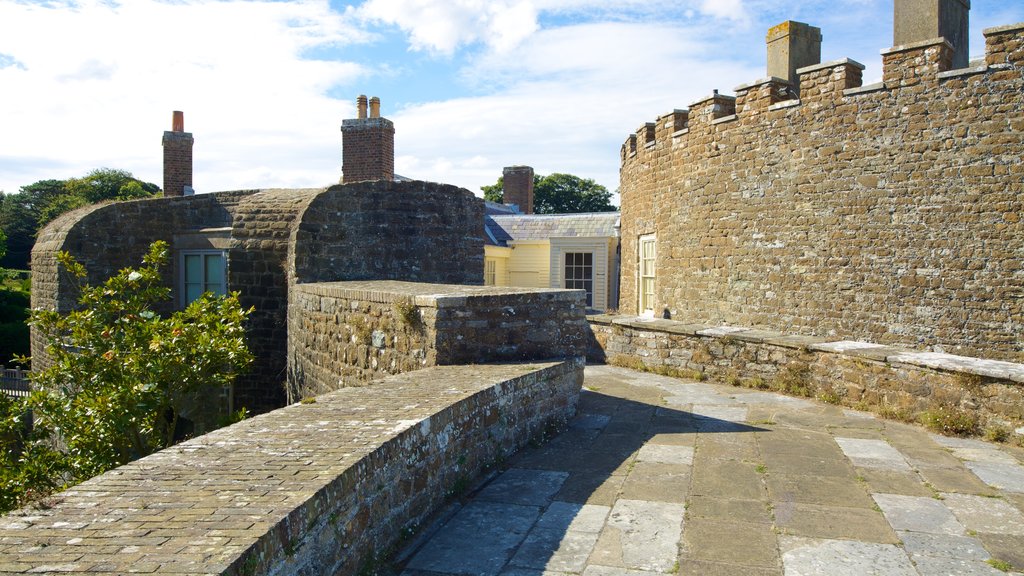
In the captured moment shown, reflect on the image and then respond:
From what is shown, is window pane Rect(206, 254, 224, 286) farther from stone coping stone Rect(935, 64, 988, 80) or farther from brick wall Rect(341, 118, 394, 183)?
stone coping stone Rect(935, 64, 988, 80)

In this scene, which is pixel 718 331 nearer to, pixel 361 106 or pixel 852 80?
pixel 852 80

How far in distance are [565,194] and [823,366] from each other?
151 ft

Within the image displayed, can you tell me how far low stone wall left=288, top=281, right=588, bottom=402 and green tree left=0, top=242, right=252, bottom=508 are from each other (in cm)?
136

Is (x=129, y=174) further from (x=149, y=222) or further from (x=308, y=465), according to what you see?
(x=308, y=465)

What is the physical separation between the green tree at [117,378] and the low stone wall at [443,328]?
4.47 feet

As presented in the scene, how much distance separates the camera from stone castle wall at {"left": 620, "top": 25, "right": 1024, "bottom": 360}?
9.00 meters

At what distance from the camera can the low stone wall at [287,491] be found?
2461 mm

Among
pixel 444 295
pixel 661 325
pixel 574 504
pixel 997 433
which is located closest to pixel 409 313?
pixel 444 295

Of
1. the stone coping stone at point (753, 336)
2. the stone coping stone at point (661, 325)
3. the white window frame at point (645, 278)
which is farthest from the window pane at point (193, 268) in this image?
the stone coping stone at point (753, 336)

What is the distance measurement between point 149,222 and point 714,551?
41.9 ft

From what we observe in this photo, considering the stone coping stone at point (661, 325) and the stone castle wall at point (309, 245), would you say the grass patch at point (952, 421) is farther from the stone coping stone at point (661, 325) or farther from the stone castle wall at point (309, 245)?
the stone castle wall at point (309, 245)

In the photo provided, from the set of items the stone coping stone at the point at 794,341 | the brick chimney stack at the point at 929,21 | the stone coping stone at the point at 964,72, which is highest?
the brick chimney stack at the point at 929,21

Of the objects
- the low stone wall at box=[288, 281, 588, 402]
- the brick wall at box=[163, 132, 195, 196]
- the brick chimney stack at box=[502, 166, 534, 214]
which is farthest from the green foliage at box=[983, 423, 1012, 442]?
the brick chimney stack at box=[502, 166, 534, 214]

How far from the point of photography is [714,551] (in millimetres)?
3789
